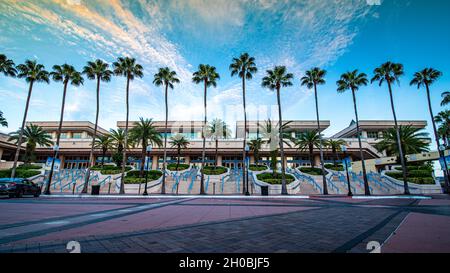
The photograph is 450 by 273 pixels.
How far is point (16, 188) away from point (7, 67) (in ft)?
71.3

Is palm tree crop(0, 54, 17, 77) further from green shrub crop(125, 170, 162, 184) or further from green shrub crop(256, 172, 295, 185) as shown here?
green shrub crop(256, 172, 295, 185)

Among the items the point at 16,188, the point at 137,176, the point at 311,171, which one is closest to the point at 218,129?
the point at 137,176

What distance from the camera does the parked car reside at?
16.1m

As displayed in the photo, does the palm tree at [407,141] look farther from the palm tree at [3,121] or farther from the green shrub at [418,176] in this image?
the palm tree at [3,121]

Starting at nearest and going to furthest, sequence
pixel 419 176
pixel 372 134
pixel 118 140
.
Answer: pixel 419 176
pixel 118 140
pixel 372 134

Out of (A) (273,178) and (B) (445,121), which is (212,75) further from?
(B) (445,121)

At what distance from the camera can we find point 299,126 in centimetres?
4859

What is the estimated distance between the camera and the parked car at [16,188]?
52.8 ft

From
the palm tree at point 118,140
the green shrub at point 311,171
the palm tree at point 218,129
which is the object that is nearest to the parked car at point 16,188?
the palm tree at point 118,140

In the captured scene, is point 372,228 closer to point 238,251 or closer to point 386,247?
point 386,247

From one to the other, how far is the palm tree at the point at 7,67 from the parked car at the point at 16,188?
19.5 m

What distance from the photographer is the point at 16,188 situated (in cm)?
1669
